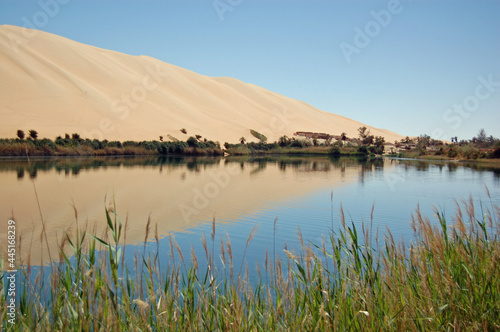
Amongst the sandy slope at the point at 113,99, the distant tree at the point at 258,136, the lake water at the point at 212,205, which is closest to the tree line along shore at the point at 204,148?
the distant tree at the point at 258,136

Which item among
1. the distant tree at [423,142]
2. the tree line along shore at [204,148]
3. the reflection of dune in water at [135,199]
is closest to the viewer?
the reflection of dune in water at [135,199]

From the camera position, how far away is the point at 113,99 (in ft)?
202

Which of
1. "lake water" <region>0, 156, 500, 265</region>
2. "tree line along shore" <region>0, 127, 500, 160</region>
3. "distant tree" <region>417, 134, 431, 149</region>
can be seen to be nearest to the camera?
"lake water" <region>0, 156, 500, 265</region>

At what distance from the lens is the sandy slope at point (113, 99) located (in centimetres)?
4791

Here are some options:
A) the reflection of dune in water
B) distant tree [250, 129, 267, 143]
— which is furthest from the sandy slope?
the reflection of dune in water

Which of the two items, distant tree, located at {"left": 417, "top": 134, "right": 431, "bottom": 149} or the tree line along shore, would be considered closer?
the tree line along shore

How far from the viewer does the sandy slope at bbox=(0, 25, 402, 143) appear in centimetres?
4791

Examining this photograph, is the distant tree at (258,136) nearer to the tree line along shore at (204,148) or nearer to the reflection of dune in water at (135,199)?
the tree line along shore at (204,148)

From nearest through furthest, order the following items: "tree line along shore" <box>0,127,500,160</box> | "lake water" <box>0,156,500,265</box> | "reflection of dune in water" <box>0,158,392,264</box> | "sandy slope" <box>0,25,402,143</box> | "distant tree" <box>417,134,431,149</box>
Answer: "lake water" <box>0,156,500,265</box> → "reflection of dune in water" <box>0,158,392,264</box> → "tree line along shore" <box>0,127,500,160</box> → "sandy slope" <box>0,25,402,143</box> → "distant tree" <box>417,134,431,149</box>

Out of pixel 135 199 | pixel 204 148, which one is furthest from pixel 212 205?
pixel 204 148

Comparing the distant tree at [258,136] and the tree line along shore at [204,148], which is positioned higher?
the distant tree at [258,136]

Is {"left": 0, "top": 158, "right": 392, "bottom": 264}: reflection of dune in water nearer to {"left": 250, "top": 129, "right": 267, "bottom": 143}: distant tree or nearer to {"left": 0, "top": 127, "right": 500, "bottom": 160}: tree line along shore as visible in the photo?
{"left": 0, "top": 127, "right": 500, "bottom": 160}: tree line along shore

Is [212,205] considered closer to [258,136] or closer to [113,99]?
[113,99]

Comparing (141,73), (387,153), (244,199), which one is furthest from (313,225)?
(141,73)
